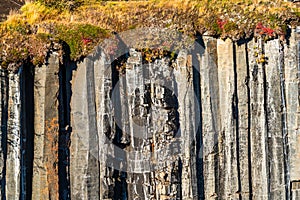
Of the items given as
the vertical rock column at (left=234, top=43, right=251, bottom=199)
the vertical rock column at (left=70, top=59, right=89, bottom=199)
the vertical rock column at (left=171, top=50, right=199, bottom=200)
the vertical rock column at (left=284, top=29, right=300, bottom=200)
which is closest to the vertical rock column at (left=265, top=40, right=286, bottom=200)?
the vertical rock column at (left=284, top=29, right=300, bottom=200)

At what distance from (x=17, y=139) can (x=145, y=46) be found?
3.47 metres

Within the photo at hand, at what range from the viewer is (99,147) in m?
11.1

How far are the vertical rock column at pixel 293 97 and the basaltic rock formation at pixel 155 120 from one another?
0.02 m

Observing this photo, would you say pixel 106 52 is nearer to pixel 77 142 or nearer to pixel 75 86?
pixel 75 86

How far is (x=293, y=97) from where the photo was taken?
12.2 metres

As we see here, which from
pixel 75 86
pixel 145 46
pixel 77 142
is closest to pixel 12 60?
pixel 75 86

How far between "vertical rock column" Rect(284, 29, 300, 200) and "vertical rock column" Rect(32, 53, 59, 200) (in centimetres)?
551

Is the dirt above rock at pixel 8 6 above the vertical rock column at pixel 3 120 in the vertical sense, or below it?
above

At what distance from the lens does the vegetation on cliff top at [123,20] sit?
1083cm

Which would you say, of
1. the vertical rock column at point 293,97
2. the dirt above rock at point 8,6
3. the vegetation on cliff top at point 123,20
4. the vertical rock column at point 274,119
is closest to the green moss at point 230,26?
the vegetation on cliff top at point 123,20

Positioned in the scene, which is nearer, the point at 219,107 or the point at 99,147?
the point at 99,147

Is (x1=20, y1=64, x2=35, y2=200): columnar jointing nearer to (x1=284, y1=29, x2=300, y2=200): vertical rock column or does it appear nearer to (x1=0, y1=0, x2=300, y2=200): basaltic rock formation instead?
(x1=0, y1=0, x2=300, y2=200): basaltic rock formation

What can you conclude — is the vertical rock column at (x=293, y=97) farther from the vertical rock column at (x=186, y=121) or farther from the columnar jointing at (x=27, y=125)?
the columnar jointing at (x=27, y=125)

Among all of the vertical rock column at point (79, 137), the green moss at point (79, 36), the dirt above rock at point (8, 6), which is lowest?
the vertical rock column at point (79, 137)
